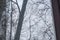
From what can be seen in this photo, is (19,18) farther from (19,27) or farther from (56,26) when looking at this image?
(56,26)

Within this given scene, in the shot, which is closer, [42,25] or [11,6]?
[42,25]

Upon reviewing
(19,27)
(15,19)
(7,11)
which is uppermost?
(7,11)

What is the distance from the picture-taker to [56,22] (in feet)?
5.98

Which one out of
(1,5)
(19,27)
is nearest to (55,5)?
(19,27)

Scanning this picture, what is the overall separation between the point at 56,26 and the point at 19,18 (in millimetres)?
578

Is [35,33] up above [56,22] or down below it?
below

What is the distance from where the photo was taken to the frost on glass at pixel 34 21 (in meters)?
1.82

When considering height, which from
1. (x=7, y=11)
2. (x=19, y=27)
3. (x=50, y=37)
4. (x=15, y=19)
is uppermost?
(x=7, y=11)

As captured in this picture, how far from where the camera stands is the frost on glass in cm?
182

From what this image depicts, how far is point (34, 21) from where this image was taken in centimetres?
186

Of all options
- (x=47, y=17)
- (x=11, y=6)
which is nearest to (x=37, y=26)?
(x=47, y=17)

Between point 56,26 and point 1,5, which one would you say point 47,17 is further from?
point 1,5

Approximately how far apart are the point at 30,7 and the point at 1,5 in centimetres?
48

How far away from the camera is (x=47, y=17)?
6.08 ft
